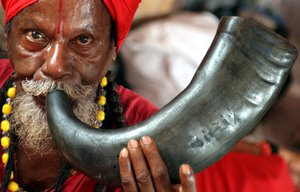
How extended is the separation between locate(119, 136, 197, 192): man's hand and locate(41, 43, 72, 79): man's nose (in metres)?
0.26

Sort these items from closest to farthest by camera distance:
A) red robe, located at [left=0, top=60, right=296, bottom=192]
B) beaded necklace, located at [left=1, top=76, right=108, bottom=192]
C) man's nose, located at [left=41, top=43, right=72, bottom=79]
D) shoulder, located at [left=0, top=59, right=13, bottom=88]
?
man's nose, located at [left=41, top=43, right=72, bottom=79] < beaded necklace, located at [left=1, top=76, right=108, bottom=192] < shoulder, located at [left=0, top=59, right=13, bottom=88] < red robe, located at [left=0, top=60, right=296, bottom=192]

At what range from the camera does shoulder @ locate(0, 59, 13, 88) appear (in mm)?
1513

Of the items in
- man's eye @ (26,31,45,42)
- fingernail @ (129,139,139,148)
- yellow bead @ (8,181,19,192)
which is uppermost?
man's eye @ (26,31,45,42)

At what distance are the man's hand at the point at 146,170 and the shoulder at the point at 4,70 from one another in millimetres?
589

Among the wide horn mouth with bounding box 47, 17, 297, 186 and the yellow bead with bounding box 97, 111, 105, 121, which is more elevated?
the wide horn mouth with bounding box 47, 17, 297, 186

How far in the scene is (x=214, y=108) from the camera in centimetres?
109

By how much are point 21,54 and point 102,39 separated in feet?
0.66

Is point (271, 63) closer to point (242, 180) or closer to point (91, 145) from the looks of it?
point (91, 145)

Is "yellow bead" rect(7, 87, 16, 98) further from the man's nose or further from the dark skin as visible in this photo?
the man's nose

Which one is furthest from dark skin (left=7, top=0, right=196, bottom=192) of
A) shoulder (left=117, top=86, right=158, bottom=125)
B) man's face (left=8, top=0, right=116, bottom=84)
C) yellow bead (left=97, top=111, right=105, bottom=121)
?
shoulder (left=117, top=86, right=158, bottom=125)

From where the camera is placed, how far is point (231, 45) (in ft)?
3.60

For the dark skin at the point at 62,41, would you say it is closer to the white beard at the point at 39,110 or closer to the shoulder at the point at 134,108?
the white beard at the point at 39,110

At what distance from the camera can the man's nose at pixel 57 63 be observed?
1.20 metres

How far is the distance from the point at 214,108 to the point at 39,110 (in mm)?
450
